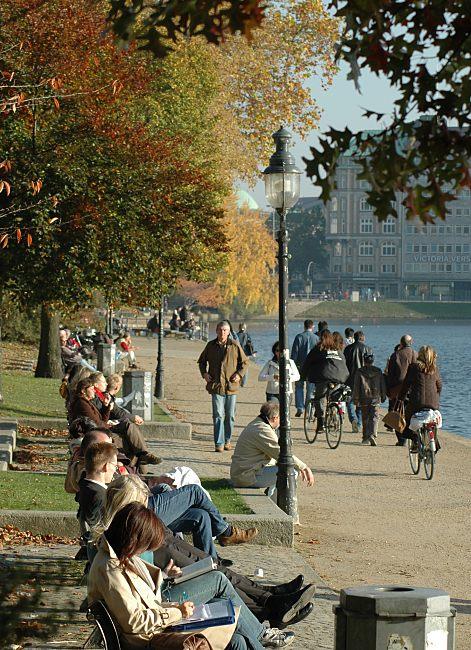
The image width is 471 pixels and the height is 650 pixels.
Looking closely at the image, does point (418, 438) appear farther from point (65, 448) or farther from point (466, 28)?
point (466, 28)

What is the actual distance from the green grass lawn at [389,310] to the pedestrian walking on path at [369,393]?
14482cm

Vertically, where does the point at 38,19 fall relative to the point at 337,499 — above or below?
above

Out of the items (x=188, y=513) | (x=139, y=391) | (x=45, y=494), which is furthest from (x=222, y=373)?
(x=188, y=513)

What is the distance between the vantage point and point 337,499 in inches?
596

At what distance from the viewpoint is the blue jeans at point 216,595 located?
6.98 m

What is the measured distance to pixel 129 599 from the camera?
616 centimetres

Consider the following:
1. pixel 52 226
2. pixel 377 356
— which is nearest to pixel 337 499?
pixel 52 226

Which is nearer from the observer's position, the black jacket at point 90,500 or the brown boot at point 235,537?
the black jacket at point 90,500

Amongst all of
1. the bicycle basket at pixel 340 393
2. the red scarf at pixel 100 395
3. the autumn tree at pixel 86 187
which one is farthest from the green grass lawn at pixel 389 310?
the red scarf at pixel 100 395

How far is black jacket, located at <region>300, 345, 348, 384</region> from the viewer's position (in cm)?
2117

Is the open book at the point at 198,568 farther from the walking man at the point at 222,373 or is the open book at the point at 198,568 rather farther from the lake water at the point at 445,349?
the lake water at the point at 445,349

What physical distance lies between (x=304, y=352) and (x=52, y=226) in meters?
8.10

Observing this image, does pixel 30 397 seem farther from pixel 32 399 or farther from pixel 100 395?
pixel 100 395

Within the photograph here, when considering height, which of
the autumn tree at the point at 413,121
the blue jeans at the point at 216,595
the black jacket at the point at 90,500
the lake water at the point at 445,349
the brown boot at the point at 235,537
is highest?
the autumn tree at the point at 413,121
